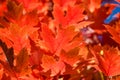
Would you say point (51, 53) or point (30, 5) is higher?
point (30, 5)

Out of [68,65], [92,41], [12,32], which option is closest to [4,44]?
[12,32]

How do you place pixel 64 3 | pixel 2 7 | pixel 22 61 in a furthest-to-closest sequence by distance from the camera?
pixel 2 7
pixel 64 3
pixel 22 61

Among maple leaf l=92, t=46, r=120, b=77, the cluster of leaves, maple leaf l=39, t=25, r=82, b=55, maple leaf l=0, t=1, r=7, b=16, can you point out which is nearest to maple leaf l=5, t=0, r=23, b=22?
the cluster of leaves

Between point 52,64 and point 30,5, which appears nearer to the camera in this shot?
point 52,64

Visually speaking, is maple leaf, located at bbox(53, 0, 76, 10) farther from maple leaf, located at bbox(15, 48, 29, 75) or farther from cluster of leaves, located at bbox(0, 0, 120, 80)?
maple leaf, located at bbox(15, 48, 29, 75)

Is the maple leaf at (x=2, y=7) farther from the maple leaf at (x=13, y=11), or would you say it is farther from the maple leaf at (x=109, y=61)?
the maple leaf at (x=109, y=61)

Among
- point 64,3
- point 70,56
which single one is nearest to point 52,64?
point 70,56

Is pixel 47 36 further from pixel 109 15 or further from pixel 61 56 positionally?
pixel 109 15

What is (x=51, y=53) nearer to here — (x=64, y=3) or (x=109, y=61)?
(x=109, y=61)

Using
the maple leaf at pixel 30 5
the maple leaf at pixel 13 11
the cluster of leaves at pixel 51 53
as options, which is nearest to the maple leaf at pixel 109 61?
the cluster of leaves at pixel 51 53
